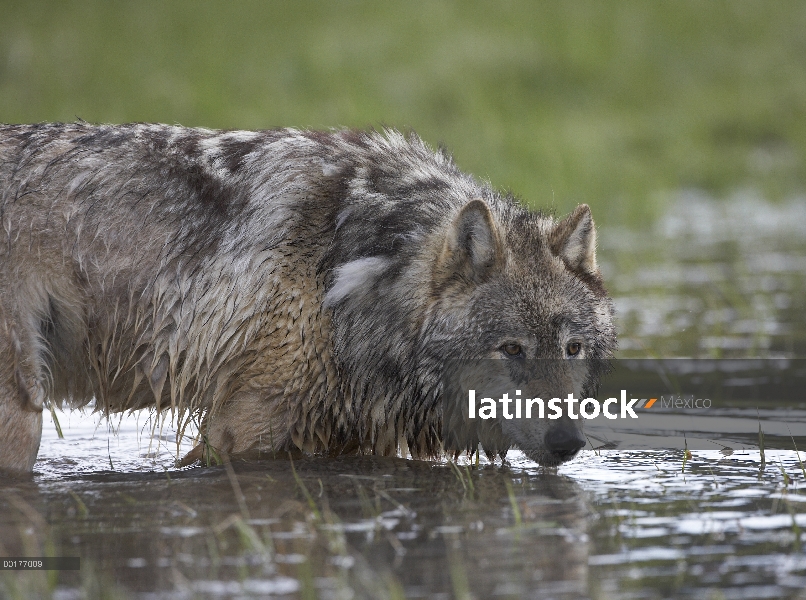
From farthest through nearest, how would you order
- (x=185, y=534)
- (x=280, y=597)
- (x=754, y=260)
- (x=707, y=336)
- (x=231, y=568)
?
(x=754, y=260) → (x=707, y=336) → (x=185, y=534) → (x=231, y=568) → (x=280, y=597)

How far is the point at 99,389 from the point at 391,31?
19.2 meters

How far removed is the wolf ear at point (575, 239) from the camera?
559 centimetres

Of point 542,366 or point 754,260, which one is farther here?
point 754,260

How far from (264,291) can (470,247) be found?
1.02m

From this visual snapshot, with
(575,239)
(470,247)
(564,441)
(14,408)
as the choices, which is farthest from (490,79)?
(14,408)

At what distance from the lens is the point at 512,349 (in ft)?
17.5

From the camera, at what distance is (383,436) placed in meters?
5.75

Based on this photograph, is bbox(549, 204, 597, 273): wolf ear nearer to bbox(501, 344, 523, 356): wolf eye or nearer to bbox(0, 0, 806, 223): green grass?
bbox(501, 344, 523, 356): wolf eye

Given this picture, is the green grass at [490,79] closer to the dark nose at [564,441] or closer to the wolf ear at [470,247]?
the wolf ear at [470,247]

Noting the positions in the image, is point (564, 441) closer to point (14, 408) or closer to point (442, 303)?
point (442, 303)

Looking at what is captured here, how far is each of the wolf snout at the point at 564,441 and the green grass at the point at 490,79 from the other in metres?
11.2

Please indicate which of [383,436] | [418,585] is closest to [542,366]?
[383,436]

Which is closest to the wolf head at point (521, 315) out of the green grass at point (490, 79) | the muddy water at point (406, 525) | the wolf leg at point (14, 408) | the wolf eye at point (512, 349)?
the wolf eye at point (512, 349)

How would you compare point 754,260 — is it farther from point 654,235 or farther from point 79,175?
point 79,175
